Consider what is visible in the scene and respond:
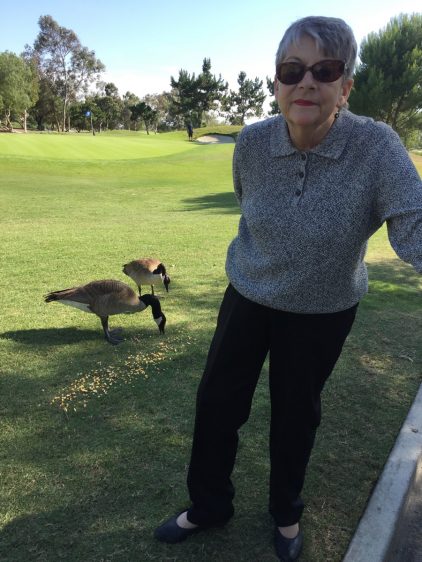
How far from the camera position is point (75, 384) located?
3.40m

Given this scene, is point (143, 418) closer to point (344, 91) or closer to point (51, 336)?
point (51, 336)

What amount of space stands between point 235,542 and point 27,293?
13.4 feet

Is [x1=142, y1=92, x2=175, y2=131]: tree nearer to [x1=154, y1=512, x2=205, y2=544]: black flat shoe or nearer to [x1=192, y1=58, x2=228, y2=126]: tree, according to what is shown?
[x1=192, y1=58, x2=228, y2=126]: tree

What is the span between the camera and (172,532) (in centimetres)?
215

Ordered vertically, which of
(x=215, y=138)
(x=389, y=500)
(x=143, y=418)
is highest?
(x=215, y=138)

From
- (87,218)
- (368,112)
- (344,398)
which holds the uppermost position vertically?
(368,112)

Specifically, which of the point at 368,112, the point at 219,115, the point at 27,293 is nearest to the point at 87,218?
the point at 27,293

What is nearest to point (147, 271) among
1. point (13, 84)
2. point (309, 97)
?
point (309, 97)

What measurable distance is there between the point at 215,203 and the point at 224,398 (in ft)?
43.1

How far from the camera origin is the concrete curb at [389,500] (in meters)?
2.12

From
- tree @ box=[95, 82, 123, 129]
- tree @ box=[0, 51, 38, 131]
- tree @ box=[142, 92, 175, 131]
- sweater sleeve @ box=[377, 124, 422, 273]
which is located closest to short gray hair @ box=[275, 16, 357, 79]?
sweater sleeve @ box=[377, 124, 422, 273]

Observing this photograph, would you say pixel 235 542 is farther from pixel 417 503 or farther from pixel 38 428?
pixel 38 428

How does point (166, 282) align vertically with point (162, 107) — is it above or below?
below

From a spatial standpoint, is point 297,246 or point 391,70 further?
point 391,70
